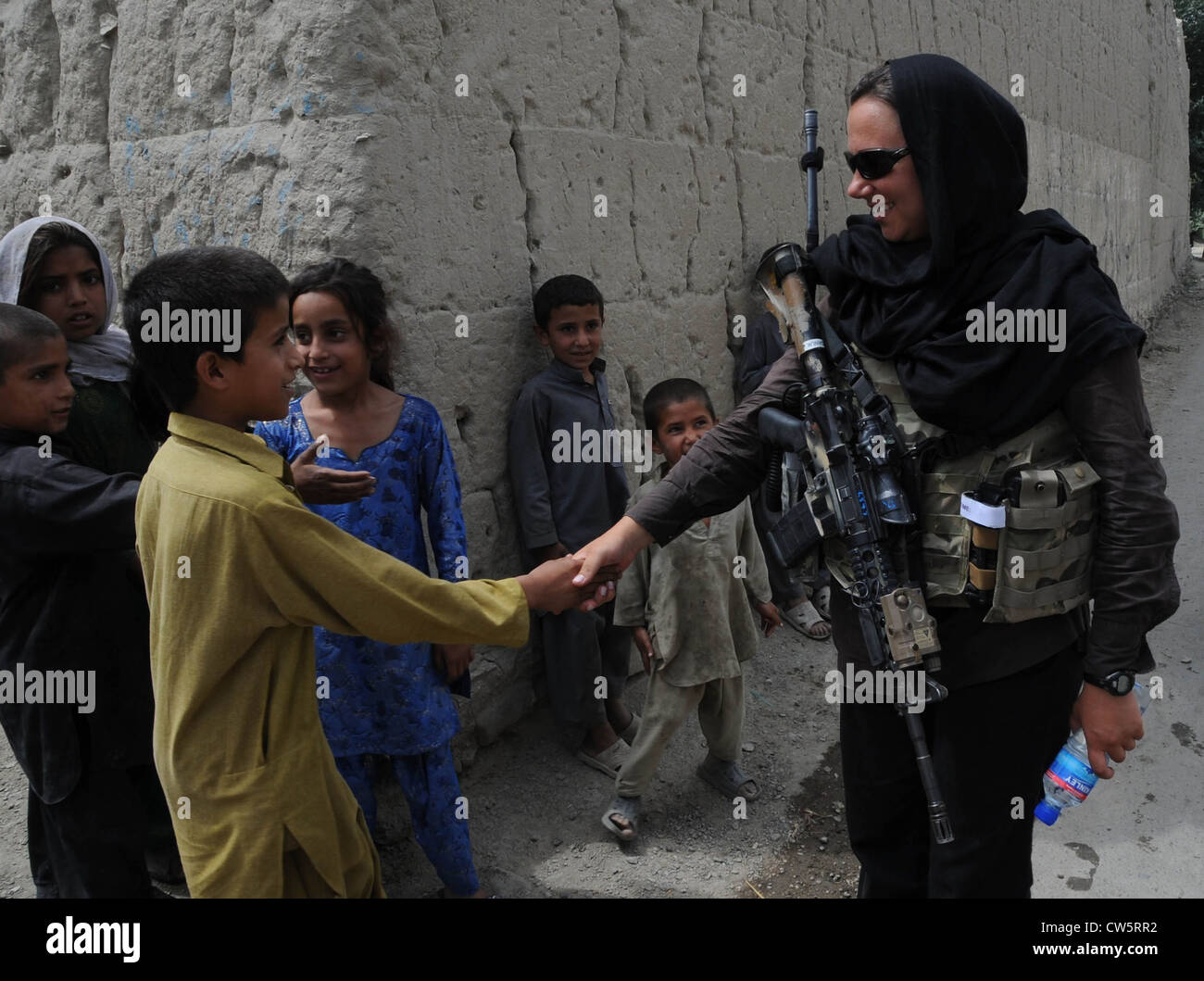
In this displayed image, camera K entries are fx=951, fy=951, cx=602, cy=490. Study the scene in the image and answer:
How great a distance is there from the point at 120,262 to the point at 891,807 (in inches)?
112

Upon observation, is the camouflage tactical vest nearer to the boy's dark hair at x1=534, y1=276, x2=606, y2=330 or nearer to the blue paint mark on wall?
the boy's dark hair at x1=534, y1=276, x2=606, y2=330

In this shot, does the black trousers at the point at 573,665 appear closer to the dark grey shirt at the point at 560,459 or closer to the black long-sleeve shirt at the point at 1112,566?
the dark grey shirt at the point at 560,459

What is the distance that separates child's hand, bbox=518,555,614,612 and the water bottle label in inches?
38.1

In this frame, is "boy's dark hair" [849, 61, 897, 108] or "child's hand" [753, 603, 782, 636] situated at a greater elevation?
"boy's dark hair" [849, 61, 897, 108]

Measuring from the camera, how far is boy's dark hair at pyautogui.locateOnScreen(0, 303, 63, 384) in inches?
79.4

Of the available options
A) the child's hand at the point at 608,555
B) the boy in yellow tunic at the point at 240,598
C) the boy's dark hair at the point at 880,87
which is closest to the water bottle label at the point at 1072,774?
the child's hand at the point at 608,555

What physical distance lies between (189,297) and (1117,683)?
1732mm

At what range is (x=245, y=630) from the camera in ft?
5.12

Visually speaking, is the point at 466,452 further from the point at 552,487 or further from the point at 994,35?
the point at 994,35

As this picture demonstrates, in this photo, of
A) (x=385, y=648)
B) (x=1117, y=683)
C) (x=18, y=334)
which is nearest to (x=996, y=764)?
(x=1117, y=683)

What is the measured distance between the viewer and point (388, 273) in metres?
2.61

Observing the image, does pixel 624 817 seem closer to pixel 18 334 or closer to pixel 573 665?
pixel 573 665

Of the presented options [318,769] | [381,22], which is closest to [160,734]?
[318,769]

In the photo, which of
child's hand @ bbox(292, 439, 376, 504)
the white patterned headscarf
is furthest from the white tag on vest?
the white patterned headscarf
